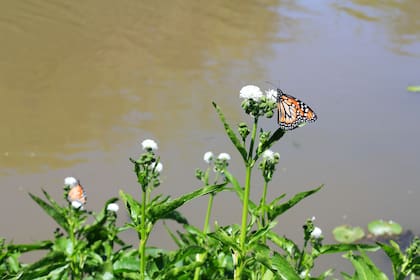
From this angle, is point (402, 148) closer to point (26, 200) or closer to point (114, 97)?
point (114, 97)

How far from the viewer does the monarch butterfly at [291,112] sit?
234cm

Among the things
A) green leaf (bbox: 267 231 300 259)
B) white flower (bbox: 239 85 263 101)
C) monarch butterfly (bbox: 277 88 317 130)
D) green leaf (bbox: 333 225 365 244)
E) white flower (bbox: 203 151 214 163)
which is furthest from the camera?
green leaf (bbox: 333 225 365 244)

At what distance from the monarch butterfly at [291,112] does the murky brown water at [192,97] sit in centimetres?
284

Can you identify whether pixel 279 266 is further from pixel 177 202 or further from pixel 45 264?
pixel 45 264

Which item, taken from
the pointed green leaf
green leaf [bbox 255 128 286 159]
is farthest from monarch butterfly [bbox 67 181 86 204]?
green leaf [bbox 255 128 286 159]

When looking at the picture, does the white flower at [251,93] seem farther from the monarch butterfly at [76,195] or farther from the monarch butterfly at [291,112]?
the monarch butterfly at [76,195]

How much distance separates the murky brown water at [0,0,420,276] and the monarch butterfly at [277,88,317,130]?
112 inches

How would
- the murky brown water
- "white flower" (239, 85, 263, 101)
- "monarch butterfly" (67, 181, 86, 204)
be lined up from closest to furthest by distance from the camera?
1. "white flower" (239, 85, 263, 101)
2. "monarch butterfly" (67, 181, 86, 204)
3. the murky brown water

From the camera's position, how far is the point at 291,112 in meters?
2.42

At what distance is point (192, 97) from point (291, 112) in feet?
17.3

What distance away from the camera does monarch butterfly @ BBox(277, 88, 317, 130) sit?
2340 mm

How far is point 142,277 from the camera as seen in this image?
7.04ft

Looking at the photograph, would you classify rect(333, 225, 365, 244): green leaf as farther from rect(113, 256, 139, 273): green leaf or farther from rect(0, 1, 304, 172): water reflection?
rect(113, 256, 139, 273): green leaf

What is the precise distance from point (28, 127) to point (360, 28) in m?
7.17
